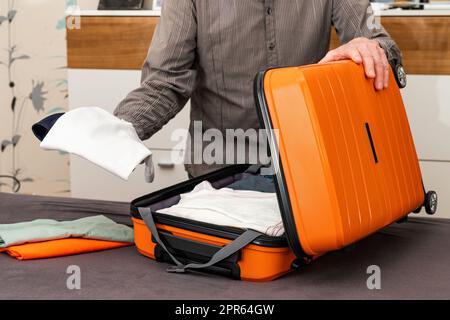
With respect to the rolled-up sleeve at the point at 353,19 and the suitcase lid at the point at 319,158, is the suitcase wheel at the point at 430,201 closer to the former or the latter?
the suitcase lid at the point at 319,158

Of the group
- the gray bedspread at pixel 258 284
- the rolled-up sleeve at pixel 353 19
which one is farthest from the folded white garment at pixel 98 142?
the rolled-up sleeve at pixel 353 19

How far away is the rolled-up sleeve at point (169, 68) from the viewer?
1387 millimetres

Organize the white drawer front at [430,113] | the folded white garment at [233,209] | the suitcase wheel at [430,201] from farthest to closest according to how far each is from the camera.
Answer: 1. the white drawer front at [430,113]
2. the suitcase wheel at [430,201]
3. the folded white garment at [233,209]

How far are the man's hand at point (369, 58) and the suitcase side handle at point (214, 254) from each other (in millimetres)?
353

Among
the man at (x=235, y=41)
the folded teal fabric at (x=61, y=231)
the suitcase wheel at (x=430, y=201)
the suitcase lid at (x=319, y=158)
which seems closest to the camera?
the suitcase lid at (x=319, y=158)

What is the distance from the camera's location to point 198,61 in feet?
5.31

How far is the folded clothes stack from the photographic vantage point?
1.15 m

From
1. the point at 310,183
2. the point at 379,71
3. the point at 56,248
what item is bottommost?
the point at 56,248

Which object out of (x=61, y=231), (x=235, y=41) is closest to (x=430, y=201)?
(x=235, y=41)

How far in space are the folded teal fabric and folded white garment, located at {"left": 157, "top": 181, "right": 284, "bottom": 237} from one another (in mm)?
119

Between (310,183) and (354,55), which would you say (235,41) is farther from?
(310,183)

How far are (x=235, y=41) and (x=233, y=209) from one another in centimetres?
57

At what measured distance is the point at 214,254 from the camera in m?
1.05

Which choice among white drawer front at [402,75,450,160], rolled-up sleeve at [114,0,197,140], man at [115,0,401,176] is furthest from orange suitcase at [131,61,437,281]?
white drawer front at [402,75,450,160]
